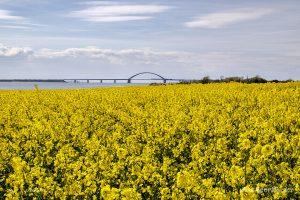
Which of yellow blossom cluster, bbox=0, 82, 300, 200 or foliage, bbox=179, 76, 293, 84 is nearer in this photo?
yellow blossom cluster, bbox=0, 82, 300, 200

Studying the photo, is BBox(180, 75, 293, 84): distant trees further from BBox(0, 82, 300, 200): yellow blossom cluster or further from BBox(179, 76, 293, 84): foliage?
BBox(0, 82, 300, 200): yellow blossom cluster

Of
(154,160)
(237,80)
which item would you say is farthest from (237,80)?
(154,160)

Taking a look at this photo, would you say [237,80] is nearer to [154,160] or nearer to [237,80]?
[237,80]

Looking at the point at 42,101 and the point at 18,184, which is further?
the point at 42,101

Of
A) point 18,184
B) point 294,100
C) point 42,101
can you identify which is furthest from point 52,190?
point 42,101

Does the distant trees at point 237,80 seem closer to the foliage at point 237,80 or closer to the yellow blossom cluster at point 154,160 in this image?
the foliage at point 237,80

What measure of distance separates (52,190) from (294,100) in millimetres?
12998

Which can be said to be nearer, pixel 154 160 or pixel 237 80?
pixel 154 160

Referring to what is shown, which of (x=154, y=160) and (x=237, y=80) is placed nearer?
(x=154, y=160)

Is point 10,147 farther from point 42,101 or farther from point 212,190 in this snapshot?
point 42,101

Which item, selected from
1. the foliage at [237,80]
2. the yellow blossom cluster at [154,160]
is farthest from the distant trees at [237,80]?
the yellow blossom cluster at [154,160]

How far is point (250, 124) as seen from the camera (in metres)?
11.6

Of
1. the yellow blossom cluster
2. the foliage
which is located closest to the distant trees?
the foliage

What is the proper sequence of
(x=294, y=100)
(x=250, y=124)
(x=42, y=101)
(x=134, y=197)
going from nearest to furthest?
(x=134, y=197) < (x=250, y=124) < (x=294, y=100) < (x=42, y=101)
